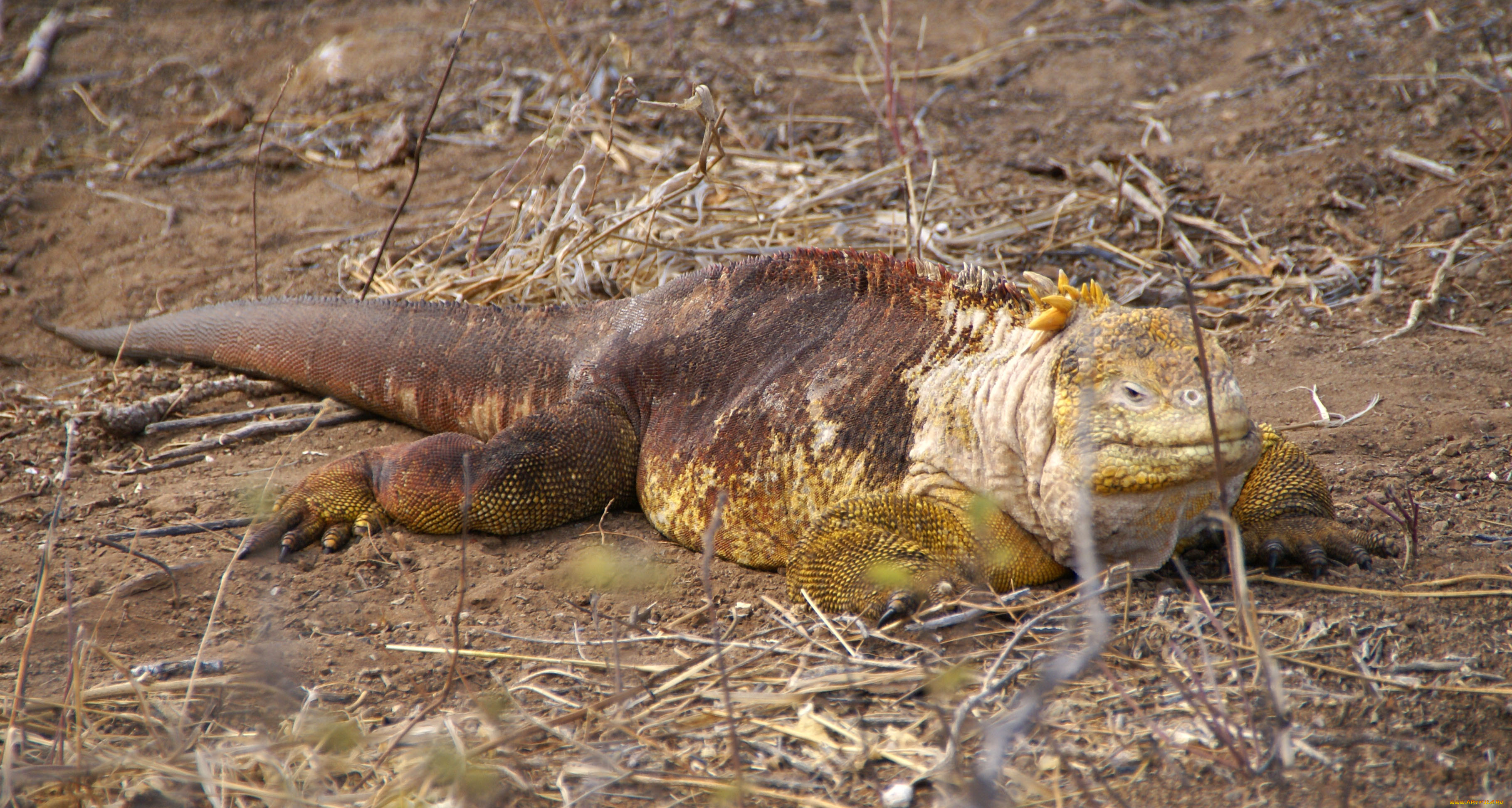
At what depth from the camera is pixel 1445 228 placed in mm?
5680

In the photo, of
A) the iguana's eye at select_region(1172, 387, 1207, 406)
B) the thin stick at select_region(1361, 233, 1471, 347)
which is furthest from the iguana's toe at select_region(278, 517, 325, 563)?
the thin stick at select_region(1361, 233, 1471, 347)

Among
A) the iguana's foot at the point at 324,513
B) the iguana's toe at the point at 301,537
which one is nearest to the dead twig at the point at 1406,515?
the iguana's foot at the point at 324,513

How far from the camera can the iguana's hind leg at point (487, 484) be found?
402 centimetres

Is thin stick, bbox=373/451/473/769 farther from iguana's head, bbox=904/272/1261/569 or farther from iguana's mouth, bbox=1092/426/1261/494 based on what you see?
iguana's mouth, bbox=1092/426/1261/494

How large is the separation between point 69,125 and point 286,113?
1887mm

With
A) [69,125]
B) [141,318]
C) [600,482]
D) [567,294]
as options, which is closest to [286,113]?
[69,125]

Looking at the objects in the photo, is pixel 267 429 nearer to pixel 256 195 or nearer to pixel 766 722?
pixel 256 195

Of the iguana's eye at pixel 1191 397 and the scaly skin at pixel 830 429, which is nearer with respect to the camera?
the iguana's eye at pixel 1191 397

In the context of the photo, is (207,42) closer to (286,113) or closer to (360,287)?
(286,113)

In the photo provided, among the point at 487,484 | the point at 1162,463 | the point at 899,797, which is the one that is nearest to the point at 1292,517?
the point at 1162,463

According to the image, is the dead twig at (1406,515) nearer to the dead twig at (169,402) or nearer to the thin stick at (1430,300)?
the thin stick at (1430,300)

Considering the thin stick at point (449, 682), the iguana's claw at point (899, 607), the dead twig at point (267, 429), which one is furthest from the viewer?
the dead twig at point (267, 429)

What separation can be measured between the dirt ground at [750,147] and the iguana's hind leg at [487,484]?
4.6 inches

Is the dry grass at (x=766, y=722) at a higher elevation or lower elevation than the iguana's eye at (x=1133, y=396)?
lower
